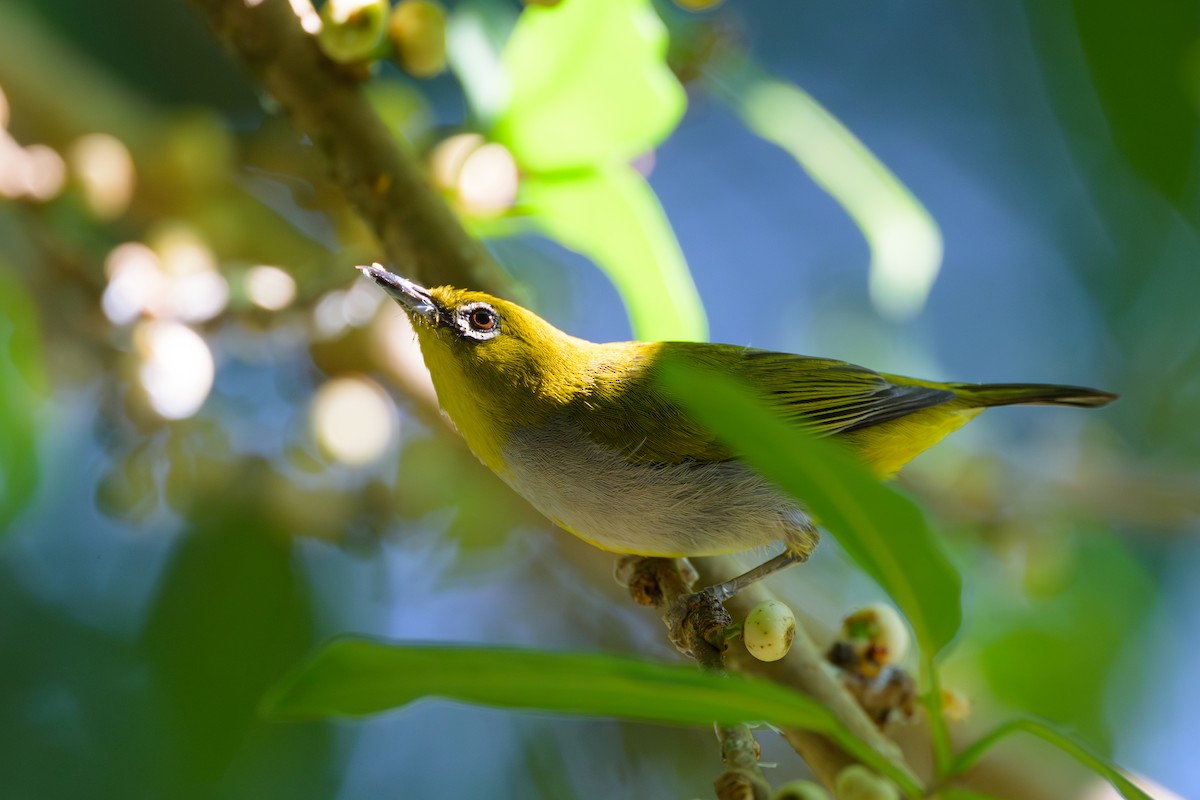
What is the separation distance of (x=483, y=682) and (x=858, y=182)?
73.2 inches

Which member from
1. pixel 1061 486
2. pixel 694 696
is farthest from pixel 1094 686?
pixel 694 696

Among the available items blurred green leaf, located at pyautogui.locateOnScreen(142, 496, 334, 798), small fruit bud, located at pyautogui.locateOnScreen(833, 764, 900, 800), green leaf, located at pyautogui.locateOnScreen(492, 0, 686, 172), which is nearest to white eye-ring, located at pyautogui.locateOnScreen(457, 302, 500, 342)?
green leaf, located at pyautogui.locateOnScreen(492, 0, 686, 172)

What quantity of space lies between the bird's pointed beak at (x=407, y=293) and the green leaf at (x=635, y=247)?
0.42 m

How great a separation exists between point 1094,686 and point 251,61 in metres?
3.33

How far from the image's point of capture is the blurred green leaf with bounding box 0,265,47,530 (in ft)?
7.54

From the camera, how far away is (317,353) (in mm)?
2562

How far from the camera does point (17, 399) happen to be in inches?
91.0

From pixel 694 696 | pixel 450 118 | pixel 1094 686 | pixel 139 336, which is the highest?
pixel 450 118

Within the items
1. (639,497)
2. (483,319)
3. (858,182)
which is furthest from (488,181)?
(858,182)

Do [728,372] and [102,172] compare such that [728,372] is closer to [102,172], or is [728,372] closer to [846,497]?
[846,497]

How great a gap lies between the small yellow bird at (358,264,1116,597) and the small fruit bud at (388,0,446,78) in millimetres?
464

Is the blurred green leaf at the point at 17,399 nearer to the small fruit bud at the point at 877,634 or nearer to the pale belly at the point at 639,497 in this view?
the pale belly at the point at 639,497

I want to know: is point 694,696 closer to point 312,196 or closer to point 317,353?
point 317,353

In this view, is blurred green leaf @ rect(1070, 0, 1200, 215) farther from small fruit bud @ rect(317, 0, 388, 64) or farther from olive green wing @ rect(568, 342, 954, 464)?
small fruit bud @ rect(317, 0, 388, 64)
